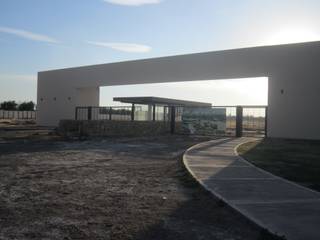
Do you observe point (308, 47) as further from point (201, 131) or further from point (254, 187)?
point (254, 187)

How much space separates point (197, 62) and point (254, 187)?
26.1 metres

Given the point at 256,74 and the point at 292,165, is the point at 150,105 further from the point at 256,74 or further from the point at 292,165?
the point at 292,165

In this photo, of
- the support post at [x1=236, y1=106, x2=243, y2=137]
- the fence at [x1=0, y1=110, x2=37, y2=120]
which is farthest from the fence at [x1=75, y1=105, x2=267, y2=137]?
the fence at [x1=0, y1=110, x2=37, y2=120]

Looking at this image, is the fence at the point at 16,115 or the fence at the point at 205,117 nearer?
the fence at the point at 205,117

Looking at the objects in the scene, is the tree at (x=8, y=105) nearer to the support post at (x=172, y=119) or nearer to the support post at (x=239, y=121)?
the support post at (x=172, y=119)

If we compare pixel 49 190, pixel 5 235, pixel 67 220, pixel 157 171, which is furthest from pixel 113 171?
pixel 5 235

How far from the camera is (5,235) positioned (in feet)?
18.9

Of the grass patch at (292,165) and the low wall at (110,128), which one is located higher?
the low wall at (110,128)

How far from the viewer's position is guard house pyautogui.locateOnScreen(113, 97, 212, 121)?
1518 inches

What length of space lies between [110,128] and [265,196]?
2346cm

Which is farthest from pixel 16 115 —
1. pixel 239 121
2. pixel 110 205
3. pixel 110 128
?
pixel 110 205

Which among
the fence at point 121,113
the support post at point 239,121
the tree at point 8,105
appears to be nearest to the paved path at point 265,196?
the support post at point 239,121

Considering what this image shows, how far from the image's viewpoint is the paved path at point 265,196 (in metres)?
6.29

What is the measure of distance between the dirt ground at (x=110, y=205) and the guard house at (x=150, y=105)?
2540 cm
